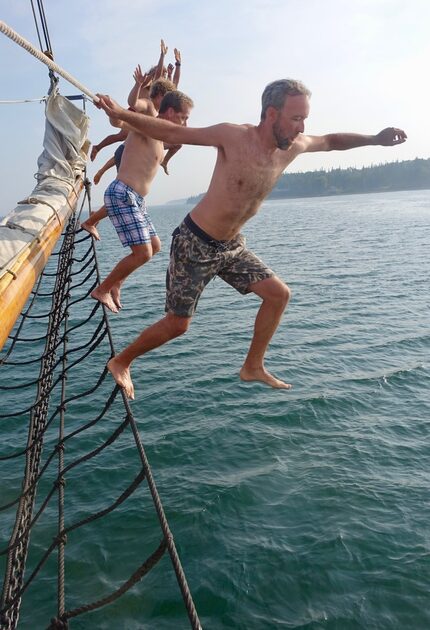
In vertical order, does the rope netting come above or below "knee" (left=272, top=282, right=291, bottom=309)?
below

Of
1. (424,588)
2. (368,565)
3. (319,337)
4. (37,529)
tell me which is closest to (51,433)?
(37,529)

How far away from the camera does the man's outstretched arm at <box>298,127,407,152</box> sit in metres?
4.17

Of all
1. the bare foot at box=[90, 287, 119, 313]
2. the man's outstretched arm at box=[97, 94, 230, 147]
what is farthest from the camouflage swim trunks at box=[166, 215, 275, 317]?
the bare foot at box=[90, 287, 119, 313]

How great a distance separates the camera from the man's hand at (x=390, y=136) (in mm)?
4168

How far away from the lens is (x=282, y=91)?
3.26m

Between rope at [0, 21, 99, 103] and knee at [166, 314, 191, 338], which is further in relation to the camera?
knee at [166, 314, 191, 338]

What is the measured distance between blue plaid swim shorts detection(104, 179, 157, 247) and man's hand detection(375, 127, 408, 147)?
7.44 ft

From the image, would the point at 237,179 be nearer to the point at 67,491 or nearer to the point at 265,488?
the point at 265,488

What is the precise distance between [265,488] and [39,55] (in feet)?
20.5

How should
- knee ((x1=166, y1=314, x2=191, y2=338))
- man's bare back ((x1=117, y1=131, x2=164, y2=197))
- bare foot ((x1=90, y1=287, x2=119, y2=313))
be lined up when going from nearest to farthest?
1. knee ((x1=166, y1=314, x2=191, y2=338))
2. man's bare back ((x1=117, y1=131, x2=164, y2=197))
3. bare foot ((x1=90, y1=287, x2=119, y2=313))

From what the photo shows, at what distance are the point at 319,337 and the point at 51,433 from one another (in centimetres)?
817

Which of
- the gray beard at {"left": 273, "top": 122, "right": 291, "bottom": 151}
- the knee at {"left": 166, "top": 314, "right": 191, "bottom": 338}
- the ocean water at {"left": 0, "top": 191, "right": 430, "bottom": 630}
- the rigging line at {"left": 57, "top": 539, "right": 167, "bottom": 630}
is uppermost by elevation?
the gray beard at {"left": 273, "top": 122, "right": 291, "bottom": 151}

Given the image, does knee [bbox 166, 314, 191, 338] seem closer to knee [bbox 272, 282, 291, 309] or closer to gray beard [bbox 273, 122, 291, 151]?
knee [bbox 272, 282, 291, 309]

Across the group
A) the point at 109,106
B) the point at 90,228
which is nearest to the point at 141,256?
the point at 109,106
